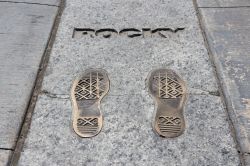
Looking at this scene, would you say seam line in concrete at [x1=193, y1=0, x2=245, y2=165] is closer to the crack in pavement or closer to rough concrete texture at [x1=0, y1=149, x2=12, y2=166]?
the crack in pavement

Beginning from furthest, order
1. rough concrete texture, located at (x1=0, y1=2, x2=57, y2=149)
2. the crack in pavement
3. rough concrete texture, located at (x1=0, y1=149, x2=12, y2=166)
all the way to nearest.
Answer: the crack in pavement → rough concrete texture, located at (x1=0, y1=2, x2=57, y2=149) → rough concrete texture, located at (x1=0, y1=149, x2=12, y2=166)

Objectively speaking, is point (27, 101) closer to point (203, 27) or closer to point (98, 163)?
point (98, 163)

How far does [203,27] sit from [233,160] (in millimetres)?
1457

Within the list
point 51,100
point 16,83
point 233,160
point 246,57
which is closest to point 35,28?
point 16,83

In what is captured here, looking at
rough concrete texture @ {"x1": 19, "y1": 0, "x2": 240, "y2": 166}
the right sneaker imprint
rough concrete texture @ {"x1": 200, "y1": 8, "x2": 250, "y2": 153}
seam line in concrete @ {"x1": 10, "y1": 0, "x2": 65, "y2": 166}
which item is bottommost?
seam line in concrete @ {"x1": 10, "y1": 0, "x2": 65, "y2": 166}

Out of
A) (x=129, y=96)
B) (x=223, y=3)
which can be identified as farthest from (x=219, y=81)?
(x=223, y=3)

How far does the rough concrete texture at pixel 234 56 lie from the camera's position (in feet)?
8.29

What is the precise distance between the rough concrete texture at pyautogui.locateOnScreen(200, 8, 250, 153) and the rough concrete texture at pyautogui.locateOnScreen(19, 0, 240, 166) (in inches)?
3.4

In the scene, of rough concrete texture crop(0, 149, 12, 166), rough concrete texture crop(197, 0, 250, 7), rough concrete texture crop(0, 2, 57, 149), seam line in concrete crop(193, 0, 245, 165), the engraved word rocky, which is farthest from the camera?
rough concrete texture crop(197, 0, 250, 7)

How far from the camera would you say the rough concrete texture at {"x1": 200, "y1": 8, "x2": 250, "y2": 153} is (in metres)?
2.53

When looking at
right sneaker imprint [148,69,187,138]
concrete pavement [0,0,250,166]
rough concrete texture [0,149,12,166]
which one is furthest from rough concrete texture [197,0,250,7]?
rough concrete texture [0,149,12,166]

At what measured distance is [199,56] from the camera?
9.99ft

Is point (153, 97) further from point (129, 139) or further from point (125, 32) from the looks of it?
point (125, 32)

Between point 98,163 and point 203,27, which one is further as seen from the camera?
point 203,27
